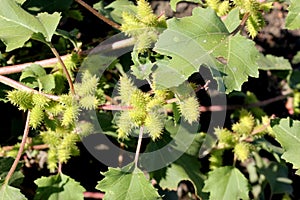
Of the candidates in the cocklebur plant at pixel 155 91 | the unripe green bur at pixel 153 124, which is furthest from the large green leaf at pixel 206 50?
the unripe green bur at pixel 153 124

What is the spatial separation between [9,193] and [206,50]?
2.80 feet

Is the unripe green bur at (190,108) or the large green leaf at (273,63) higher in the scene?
the unripe green bur at (190,108)

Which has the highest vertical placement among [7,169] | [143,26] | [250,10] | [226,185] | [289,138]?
[250,10]

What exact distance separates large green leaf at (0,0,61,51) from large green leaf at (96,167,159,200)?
53cm

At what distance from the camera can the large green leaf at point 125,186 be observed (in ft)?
5.63

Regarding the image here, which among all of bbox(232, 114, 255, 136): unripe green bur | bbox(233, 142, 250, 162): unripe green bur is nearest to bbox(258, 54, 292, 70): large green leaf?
bbox(232, 114, 255, 136): unripe green bur

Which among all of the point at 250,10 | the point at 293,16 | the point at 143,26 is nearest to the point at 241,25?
the point at 250,10

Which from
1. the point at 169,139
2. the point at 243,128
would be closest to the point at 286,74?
the point at 243,128

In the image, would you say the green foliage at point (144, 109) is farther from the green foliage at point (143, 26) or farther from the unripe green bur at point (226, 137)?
the unripe green bur at point (226, 137)

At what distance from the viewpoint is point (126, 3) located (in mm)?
2223

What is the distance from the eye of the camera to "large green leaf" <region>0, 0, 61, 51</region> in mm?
1722

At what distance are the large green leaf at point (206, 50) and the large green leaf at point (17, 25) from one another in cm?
44

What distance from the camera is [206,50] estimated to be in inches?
63.8

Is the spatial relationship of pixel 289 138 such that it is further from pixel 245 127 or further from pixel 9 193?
pixel 9 193
